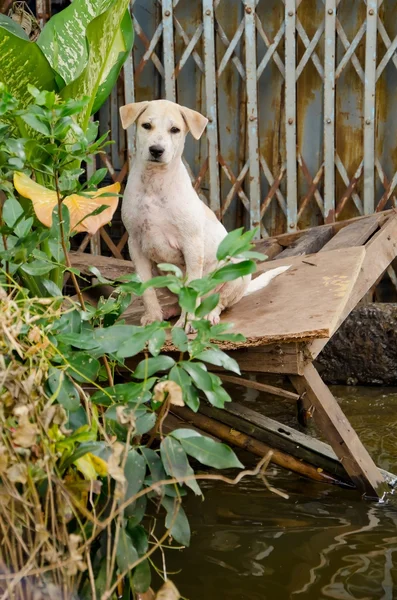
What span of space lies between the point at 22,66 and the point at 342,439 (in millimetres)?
2034

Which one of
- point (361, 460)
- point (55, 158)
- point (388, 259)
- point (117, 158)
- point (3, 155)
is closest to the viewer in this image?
point (55, 158)

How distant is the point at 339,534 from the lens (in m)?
3.26

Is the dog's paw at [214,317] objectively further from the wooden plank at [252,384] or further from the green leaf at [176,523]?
the green leaf at [176,523]

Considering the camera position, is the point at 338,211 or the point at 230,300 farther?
the point at 338,211

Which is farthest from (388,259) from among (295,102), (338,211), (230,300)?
(295,102)

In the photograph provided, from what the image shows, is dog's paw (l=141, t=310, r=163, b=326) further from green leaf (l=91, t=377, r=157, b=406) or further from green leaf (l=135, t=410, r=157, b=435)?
green leaf (l=135, t=410, r=157, b=435)

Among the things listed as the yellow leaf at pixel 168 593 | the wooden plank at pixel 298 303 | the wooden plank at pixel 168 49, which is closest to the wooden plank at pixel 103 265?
the wooden plank at pixel 298 303

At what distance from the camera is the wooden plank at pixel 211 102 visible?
5.77m

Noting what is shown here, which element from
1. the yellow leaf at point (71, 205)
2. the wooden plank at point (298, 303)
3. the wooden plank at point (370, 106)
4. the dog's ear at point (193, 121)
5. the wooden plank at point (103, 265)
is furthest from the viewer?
the wooden plank at point (370, 106)

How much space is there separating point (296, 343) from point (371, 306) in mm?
2518

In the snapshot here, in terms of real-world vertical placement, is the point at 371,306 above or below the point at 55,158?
below

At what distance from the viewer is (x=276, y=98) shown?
598 centimetres

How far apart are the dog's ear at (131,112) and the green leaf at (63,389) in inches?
67.6

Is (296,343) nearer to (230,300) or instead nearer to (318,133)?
(230,300)
